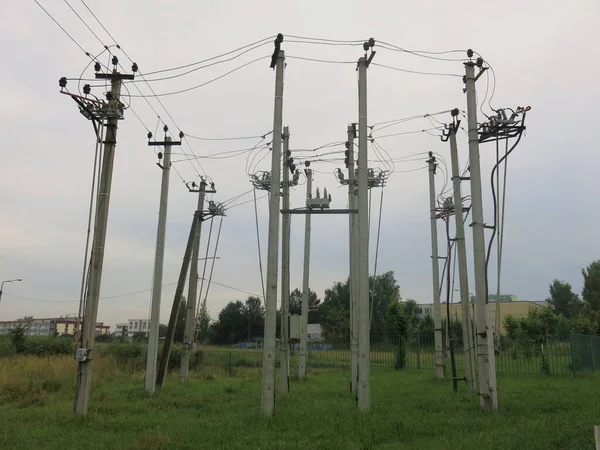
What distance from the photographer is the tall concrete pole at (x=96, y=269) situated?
11664 mm

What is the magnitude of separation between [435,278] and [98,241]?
13.0 metres

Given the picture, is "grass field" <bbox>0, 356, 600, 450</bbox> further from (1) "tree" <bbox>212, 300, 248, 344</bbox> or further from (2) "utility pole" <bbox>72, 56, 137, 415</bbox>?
(1) "tree" <bbox>212, 300, 248, 344</bbox>

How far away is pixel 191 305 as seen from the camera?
1934 cm

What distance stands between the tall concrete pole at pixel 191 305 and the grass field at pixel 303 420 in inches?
85.5

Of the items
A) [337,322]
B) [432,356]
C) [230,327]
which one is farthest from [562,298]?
[432,356]

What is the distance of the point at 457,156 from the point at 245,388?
1061 cm

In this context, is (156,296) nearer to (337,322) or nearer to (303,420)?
(303,420)

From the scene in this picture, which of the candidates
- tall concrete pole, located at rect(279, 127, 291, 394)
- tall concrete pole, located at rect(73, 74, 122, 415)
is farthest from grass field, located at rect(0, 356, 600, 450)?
tall concrete pole, located at rect(279, 127, 291, 394)

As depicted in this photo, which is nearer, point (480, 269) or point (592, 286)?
point (480, 269)

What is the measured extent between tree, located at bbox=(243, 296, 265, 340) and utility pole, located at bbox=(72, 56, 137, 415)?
70.3m

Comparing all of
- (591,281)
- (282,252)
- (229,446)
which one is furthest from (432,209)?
(591,281)

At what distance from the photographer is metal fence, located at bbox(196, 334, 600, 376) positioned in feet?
74.4

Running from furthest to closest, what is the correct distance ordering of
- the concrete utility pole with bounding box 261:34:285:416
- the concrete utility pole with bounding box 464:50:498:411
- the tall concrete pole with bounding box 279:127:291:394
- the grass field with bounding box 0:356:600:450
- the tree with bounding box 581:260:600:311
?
1. the tree with bounding box 581:260:600:311
2. the tall concrete pole with bounding box 279:127:291:394
3. the concrete utility pole with bounding box 464:50:498:411
4. the concrete utility pole with bounding box 261:34:285:416
5. the grass field with bounding box 0:356:600:450

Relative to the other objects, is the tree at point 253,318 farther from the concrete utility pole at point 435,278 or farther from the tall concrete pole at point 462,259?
the tall concrete pole at point 462,259
